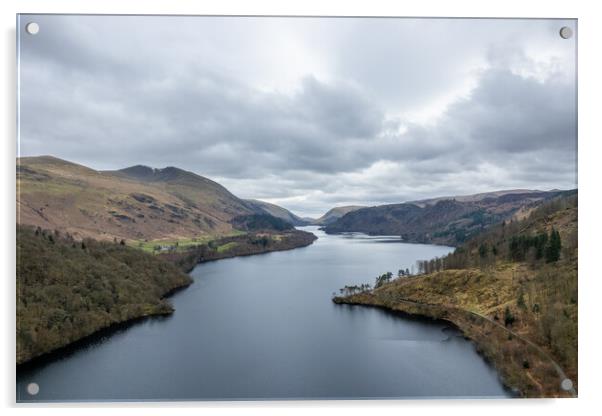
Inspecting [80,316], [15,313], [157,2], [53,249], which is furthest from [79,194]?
[157,2]

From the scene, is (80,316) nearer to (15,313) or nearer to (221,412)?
(15,313)

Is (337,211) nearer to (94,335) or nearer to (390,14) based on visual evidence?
(390,14)

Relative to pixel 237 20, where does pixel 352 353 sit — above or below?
below

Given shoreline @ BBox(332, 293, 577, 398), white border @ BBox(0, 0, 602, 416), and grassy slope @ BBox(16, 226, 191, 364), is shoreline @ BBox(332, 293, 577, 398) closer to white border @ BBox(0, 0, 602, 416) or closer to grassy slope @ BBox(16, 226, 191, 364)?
white border @ BBox(0, 0, 602, 416)

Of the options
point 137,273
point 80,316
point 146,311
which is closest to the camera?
point 80,316

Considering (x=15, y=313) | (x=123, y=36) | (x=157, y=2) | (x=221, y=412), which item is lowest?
(x=221, y=412)

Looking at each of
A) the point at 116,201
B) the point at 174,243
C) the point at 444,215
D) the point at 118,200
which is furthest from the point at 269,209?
the point at 444,215

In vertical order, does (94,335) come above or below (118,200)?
below

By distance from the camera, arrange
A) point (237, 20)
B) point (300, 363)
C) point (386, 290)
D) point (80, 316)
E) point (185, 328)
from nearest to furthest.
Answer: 1. point (237, 20)
2. point (300, 363)
3. point (80, 316)
4. point (185, 328)
5. point (386, 290)
